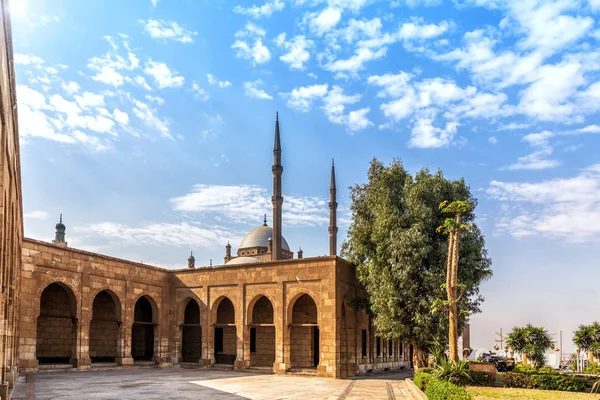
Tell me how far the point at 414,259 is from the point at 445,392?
1210cm

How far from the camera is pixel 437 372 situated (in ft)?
60.2

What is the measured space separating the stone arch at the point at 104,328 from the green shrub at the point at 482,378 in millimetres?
18004

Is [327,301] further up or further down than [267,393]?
further up

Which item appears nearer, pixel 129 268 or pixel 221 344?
pixel 129 268

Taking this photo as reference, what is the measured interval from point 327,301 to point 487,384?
8.09 meters

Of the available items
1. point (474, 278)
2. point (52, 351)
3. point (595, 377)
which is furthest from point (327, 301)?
point (52, 351)

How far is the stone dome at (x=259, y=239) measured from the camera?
54.8m

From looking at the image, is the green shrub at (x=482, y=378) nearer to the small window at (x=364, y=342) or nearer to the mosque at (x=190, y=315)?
the mosque at (x=190, y=315)

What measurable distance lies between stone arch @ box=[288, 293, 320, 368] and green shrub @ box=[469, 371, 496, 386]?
380 inches

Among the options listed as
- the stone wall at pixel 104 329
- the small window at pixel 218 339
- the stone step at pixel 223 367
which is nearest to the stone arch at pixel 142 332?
the stone wall at pixel 104 329

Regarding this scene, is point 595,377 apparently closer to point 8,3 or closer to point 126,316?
point 126,316

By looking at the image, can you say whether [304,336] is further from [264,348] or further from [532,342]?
[532,342]

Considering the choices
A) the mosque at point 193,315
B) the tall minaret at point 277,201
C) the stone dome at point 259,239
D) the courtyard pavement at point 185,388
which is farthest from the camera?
the stone dome at point 259,239

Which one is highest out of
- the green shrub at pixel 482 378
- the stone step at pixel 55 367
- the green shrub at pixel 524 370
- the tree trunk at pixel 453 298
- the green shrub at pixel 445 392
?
the tree trunk at pixel 453 298
